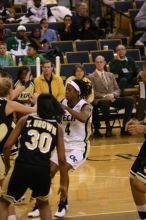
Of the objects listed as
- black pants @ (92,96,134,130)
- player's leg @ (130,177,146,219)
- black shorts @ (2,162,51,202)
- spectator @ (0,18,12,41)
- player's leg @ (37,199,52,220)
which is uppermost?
black shorts @ (2,162,51,202)

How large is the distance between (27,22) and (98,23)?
89.8 inches

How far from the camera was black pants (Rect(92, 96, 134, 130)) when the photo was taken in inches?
531

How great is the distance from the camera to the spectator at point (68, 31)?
1623 cm

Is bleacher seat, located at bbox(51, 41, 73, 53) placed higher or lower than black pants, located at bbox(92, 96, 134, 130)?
higher

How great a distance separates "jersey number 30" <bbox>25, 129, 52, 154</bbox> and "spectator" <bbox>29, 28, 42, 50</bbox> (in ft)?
29.5

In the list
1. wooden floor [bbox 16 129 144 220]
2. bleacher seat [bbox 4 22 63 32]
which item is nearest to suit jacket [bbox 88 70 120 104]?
wooden floor [bbox 16 129 144 220]

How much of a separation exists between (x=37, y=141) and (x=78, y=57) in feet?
28.7

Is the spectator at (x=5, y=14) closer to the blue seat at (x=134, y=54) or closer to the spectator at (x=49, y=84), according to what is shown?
the blue seat at (x=134, y=54)

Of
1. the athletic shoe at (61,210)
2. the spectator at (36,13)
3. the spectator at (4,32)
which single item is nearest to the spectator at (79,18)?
the spectator at (36,13)

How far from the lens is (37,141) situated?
6.42 metres

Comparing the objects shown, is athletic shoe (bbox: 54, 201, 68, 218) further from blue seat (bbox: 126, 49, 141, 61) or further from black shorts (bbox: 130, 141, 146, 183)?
blue seat (bbox: 126, 49, 141, 61)

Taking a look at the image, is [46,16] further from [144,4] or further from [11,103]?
→ [11,103]

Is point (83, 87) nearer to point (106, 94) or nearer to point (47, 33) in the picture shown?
point (106, 94)

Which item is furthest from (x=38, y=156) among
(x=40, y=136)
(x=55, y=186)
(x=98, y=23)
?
(x=98, y=23)
